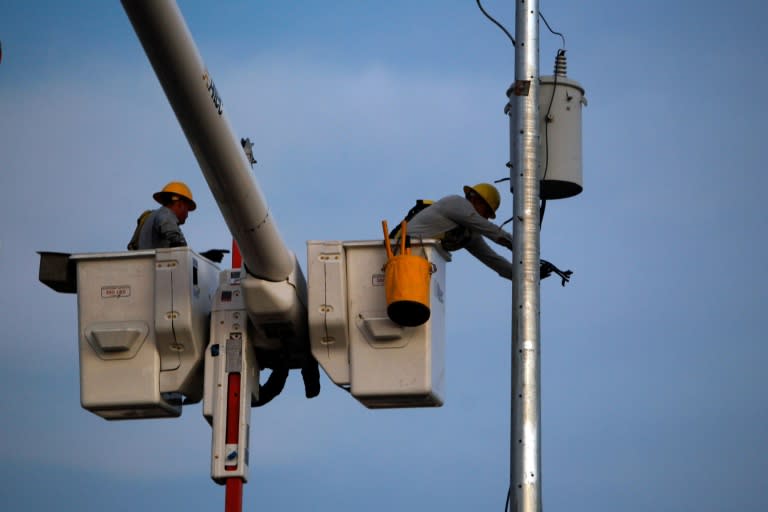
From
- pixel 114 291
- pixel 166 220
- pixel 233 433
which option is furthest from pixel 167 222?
pixel 233 433

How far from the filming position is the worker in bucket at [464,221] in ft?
54.2

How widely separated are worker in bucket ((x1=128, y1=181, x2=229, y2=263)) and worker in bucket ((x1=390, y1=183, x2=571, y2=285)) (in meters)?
1.89

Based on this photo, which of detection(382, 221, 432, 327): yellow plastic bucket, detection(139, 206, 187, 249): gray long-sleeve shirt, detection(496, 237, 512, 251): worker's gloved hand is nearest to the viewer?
detection(382, 221, 432, 327): yellow plastic bucket

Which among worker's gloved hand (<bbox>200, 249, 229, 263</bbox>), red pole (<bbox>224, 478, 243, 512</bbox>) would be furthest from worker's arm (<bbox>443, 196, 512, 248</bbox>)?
red pole (<bbox>224, 478, 243, 512</bbox>)

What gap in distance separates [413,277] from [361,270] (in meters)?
0.67

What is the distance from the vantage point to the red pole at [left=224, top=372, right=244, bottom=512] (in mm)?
14414

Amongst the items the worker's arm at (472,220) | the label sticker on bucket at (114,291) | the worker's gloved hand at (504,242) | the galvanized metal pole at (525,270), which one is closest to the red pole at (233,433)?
the label sticker on bucket at (114,291)

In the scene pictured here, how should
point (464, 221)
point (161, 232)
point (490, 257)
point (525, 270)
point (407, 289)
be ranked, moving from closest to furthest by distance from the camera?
point (525, 270)
point (407, 289)
point (161, 232)
point (464, 221)
point (490, 257)

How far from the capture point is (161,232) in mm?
15898

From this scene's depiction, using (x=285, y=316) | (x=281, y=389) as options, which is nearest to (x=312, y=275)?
(x=285, y=316)

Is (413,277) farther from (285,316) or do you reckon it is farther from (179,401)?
(179,401)

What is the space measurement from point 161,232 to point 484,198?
3161 millimetres

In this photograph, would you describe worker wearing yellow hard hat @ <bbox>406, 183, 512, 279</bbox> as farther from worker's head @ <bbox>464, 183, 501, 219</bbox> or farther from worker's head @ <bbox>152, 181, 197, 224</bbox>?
worker's head @ <bbox>152, 181, 197, 224</bbox>

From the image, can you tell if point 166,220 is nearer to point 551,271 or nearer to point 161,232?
point 161,232
